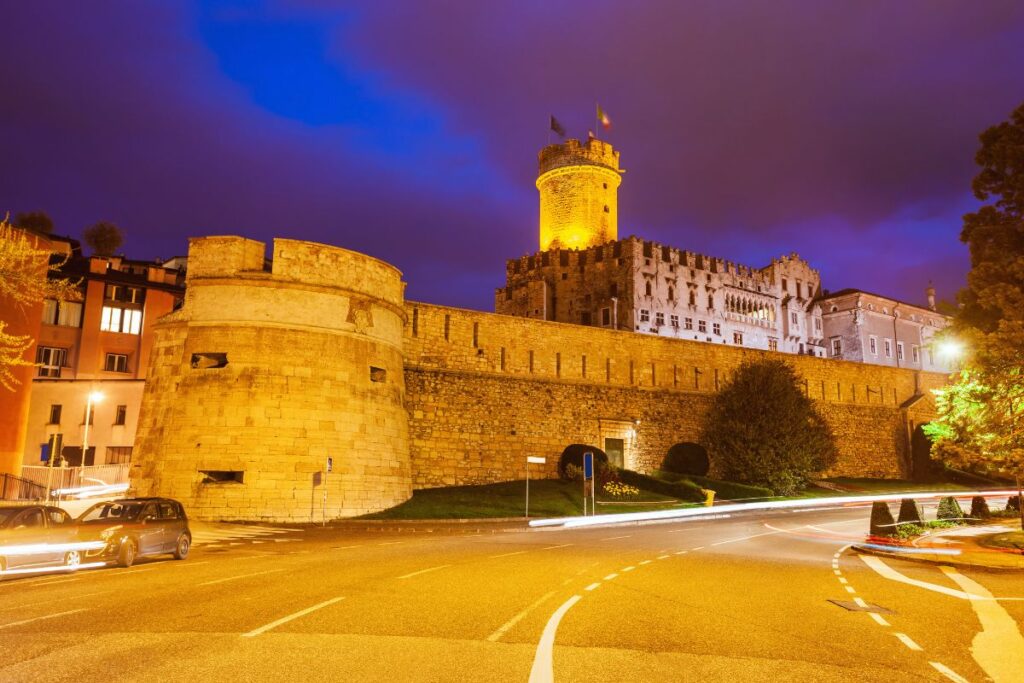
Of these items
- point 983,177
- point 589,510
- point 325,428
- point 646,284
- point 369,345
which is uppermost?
point 646,284

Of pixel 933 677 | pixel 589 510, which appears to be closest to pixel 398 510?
pixel 589 510

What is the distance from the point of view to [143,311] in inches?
1873

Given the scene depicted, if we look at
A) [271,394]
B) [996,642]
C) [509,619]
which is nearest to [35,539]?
[509,619]

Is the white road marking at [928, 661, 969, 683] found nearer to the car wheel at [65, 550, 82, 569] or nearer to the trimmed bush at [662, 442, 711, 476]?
the car wheel at [65, 550, 82, 569]

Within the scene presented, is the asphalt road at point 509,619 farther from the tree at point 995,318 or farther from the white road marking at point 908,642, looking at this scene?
the tree at point 995,318

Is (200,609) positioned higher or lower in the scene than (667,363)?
lower

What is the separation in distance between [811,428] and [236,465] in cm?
3114

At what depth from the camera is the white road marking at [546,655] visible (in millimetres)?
6145

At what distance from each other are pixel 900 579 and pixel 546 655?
30.0 ft

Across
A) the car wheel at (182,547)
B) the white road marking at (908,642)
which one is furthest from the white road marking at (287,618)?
the car wheel at (182,547)

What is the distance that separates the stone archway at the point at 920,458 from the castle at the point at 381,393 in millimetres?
200

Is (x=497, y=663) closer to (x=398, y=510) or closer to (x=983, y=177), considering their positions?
(x=983, y=177)

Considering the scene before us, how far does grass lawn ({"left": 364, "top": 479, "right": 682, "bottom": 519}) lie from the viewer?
2875cm

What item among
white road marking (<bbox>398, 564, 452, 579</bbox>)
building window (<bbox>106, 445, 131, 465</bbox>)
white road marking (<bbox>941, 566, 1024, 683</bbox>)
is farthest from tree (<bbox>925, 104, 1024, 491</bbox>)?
building window (<bbox>106, 445, 131, 465</bbox>)
